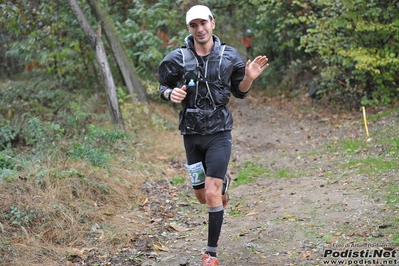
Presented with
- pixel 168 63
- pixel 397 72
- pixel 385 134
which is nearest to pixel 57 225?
pixel 168 63

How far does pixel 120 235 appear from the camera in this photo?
253 inches

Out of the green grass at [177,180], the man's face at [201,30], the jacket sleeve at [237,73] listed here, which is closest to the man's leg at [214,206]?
the jacket sleeve at [237,73]

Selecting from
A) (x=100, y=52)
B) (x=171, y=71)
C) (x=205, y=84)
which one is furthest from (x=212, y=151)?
(x=100, y=52)

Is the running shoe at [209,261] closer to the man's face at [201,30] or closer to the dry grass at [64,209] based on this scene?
the dry grass at [64,209]

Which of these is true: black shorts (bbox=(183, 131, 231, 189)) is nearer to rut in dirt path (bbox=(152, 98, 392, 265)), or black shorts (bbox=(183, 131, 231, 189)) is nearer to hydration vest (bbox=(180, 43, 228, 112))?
hydration vest (bbox=(180, 43, 228, 112))

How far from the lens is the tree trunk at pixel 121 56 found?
1366cm

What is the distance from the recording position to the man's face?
531 cm

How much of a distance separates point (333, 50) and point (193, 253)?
9.61 meters

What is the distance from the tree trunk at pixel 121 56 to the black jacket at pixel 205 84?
27.3 feet

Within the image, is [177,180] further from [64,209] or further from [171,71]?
[171,71]

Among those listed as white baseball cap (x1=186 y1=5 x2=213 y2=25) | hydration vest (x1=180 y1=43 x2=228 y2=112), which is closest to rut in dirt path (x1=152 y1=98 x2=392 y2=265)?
hydration vest (x1=180 y1=43 x2=228 y2=112)

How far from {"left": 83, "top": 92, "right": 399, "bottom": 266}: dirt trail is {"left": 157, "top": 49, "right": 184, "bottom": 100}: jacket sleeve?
1.81 meters

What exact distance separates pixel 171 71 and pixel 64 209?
2.25 metres

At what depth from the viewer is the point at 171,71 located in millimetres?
5477
